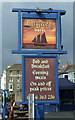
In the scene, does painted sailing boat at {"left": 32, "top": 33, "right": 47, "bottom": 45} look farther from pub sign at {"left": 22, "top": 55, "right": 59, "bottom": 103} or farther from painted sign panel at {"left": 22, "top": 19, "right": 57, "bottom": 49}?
pub sign at {"left": 22, "top": 55, "right": 59, "bottom": 103}

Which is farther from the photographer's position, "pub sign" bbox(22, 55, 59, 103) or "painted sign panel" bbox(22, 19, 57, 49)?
"painted sign panel" bbox(22, 19, 57, 49)

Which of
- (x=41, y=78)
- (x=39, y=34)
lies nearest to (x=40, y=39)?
(x=39, y=34)

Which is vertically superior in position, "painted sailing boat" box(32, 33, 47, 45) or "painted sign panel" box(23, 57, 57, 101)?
"painted sailing boat" box(32, 33, 47, 45)

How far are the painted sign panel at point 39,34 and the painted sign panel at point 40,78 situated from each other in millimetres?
728

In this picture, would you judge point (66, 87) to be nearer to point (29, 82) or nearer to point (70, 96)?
point (70, 96)

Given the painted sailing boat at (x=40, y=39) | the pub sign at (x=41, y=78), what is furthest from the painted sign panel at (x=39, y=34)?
the pub sign at (x=41, y=78)

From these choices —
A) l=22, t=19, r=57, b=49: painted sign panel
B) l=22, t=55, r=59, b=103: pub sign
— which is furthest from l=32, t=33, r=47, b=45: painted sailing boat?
l=22, t=55, r=59, b=103: pub sign

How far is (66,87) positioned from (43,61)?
15601 millimetres

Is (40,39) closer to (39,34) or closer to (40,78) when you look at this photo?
(39,34)

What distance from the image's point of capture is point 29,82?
44.0 feet

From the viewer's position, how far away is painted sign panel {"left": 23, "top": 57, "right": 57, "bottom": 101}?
43.9 feet

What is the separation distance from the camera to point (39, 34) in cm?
1387

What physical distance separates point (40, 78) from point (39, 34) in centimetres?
204

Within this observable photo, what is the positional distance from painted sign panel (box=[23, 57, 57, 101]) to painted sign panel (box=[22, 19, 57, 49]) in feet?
2.39
